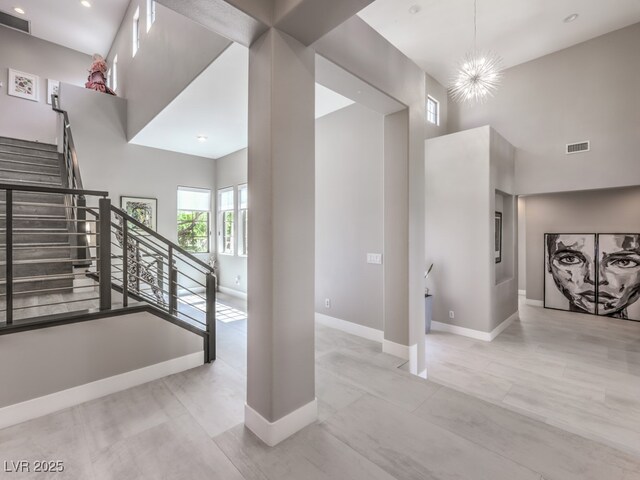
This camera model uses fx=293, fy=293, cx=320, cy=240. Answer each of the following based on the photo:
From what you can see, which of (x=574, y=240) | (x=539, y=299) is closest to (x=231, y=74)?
(x=574, y=240)

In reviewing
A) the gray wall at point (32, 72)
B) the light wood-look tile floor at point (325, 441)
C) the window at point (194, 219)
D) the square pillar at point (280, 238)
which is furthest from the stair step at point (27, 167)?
the square pillar at point (280, 238)

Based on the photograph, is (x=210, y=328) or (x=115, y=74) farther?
(x=115, y=74)

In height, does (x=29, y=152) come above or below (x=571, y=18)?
below

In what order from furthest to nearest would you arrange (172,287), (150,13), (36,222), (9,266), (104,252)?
(150,13) < (36,222) < (172,287) < (104,252) < (9,266)

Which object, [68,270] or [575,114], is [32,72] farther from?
[575,114]

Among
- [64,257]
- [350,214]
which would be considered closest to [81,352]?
[64,257]

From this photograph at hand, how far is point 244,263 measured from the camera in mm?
6324

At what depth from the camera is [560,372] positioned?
3.57 m

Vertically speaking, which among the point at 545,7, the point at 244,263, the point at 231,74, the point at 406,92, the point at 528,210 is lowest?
the point at 244,263

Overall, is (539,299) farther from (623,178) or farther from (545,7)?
(545,7)

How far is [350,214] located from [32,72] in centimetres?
761

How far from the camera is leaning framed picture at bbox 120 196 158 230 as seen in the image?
5793mm

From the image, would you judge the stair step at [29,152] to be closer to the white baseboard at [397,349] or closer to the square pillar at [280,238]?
the square pillar at [280,238]

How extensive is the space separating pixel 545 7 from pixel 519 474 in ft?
19.2
